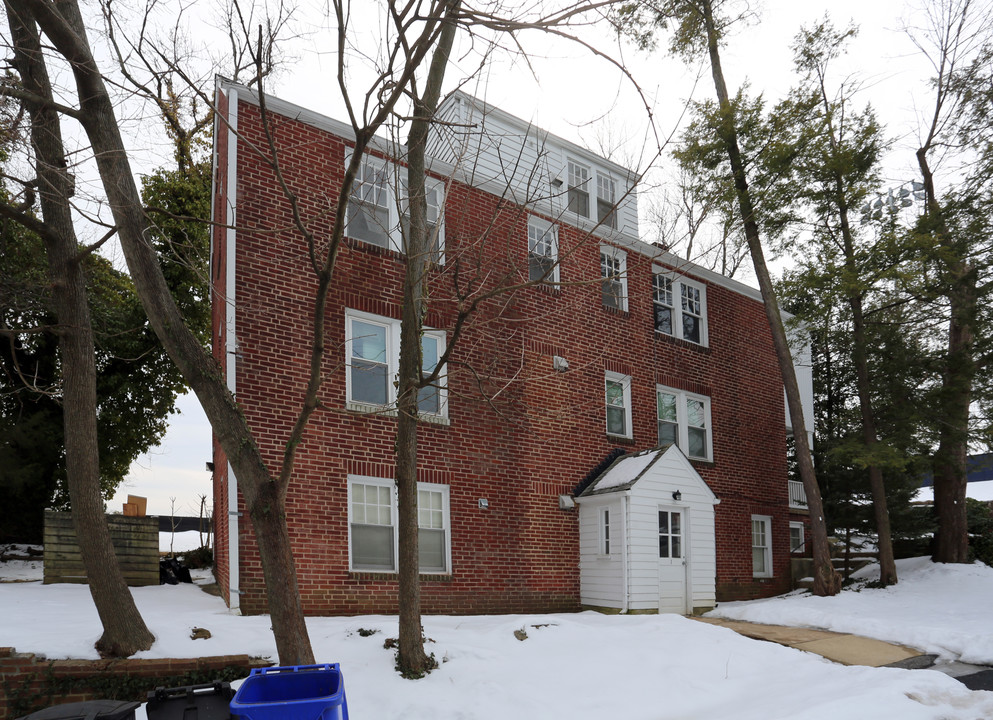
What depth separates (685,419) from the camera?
16719 mm

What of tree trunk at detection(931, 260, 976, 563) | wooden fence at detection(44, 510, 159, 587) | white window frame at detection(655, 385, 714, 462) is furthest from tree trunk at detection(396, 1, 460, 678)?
tree trunk at detection(931, 260, 976, 563)

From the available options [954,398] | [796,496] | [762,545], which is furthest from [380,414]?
[796,496]

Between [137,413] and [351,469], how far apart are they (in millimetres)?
10742

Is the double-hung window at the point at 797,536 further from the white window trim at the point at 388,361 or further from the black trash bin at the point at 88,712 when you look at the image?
the black trash bin at the point at 88,712

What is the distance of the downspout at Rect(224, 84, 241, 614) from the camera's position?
31.7 ft

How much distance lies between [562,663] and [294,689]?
430 centimetres

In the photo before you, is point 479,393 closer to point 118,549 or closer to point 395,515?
point 395,515

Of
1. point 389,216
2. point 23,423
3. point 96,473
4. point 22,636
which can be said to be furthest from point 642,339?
point 23,423

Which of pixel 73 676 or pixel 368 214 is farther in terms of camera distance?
pixel 368 214

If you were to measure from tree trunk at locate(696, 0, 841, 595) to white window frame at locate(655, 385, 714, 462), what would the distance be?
6.26 feet

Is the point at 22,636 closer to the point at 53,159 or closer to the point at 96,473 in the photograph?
the point at 96,473

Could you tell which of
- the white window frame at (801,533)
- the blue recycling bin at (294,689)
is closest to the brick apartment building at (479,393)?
the white window frame at (801,533)

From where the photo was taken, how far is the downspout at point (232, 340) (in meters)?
9.66

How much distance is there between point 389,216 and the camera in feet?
40.8
